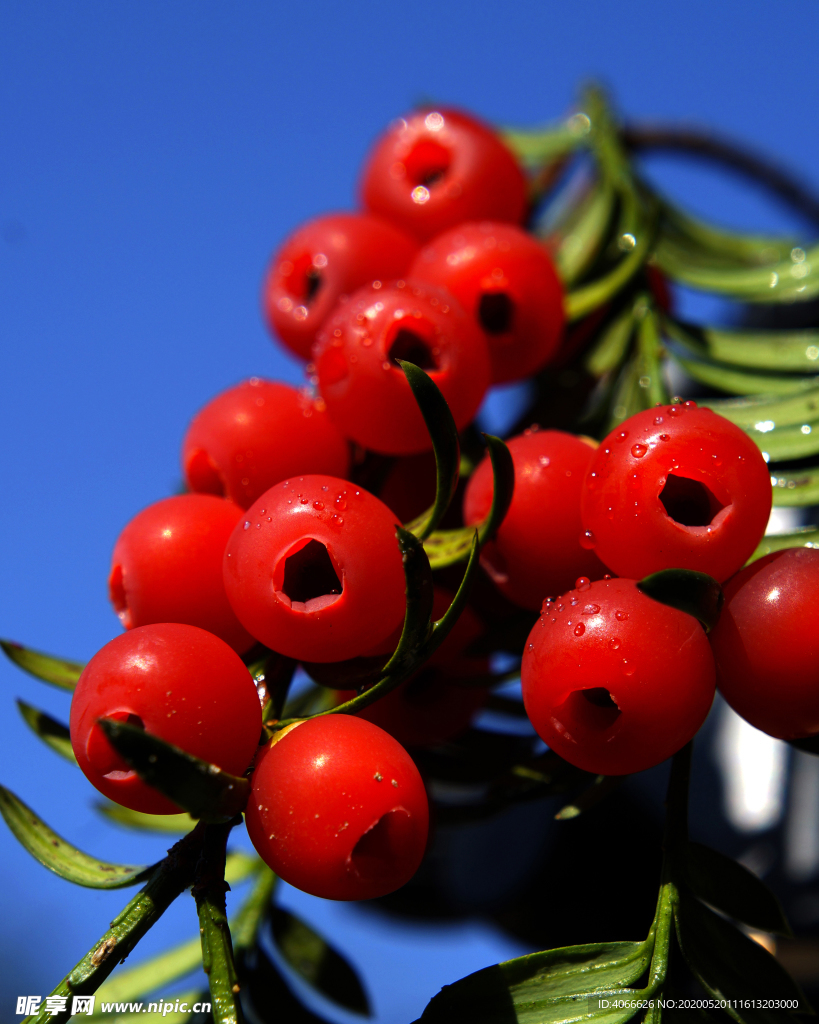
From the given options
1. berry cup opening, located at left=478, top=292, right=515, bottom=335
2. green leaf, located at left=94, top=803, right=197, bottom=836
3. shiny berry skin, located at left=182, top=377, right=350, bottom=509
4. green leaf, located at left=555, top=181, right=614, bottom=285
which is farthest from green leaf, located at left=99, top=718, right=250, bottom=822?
green leaf, located at left=555, top=181, right=614, bottom=285

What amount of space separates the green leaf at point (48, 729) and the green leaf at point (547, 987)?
36 centimetres

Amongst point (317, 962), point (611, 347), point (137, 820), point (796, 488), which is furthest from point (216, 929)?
point (611, 347)

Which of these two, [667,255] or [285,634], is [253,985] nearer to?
[285,634]

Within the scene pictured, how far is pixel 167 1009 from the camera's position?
0.66m

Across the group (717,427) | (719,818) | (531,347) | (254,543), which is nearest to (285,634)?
(254,543)

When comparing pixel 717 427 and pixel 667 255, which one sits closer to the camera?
pixel 717 427

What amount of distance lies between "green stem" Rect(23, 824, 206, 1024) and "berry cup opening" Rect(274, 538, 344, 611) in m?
0.14

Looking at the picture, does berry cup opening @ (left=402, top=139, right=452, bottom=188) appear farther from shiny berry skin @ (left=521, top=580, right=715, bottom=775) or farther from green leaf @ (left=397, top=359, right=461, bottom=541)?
shiny berry skin @ (left=521, top=580, right=715, bottom=775)

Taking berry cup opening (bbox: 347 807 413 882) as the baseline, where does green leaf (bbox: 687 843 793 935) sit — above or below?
below

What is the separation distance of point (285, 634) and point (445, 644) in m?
0.17

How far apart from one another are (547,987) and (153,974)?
42 centimetres

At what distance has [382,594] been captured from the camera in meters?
0.51

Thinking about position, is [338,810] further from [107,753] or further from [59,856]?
[59,856]

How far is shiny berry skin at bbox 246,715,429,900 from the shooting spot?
0.45 meters
